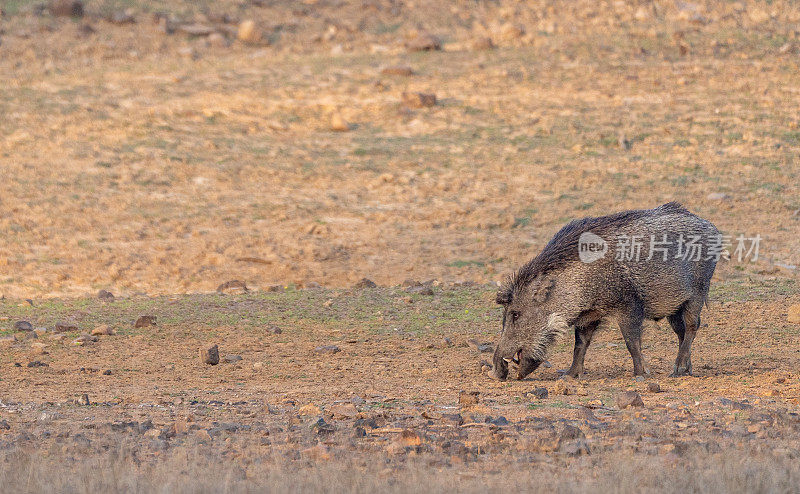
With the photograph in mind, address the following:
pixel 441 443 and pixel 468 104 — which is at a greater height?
pixel 468 104

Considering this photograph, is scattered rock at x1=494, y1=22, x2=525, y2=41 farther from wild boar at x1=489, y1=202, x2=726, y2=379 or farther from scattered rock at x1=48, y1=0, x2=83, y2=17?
wild boar at x1=489, y1=202, x2=726, y2=379

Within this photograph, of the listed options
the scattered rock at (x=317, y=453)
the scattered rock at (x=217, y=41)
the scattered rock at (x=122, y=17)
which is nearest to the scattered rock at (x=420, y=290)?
the scattered rock at (x=317, y=453)

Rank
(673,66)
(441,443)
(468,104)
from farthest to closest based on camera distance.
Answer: (673,66) → (468,104) → (441,443)

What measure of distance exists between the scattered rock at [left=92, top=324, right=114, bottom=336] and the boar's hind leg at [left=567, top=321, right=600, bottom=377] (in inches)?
177

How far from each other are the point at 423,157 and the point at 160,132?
4436 millimetres

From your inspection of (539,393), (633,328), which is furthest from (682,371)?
(539,393)

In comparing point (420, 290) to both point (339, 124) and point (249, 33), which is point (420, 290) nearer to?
point (339, 124)

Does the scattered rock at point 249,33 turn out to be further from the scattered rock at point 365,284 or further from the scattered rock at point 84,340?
the scattered rock at point 84,340

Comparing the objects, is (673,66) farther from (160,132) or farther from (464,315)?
(464,315)

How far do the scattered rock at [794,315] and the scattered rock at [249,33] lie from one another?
14846mm

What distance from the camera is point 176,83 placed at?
19750 mm

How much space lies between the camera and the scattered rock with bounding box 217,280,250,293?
1242 cm

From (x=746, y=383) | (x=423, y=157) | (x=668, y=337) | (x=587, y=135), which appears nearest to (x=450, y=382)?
(x=746, y=383)

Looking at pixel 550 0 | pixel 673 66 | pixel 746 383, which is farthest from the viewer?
pixel 550 0
